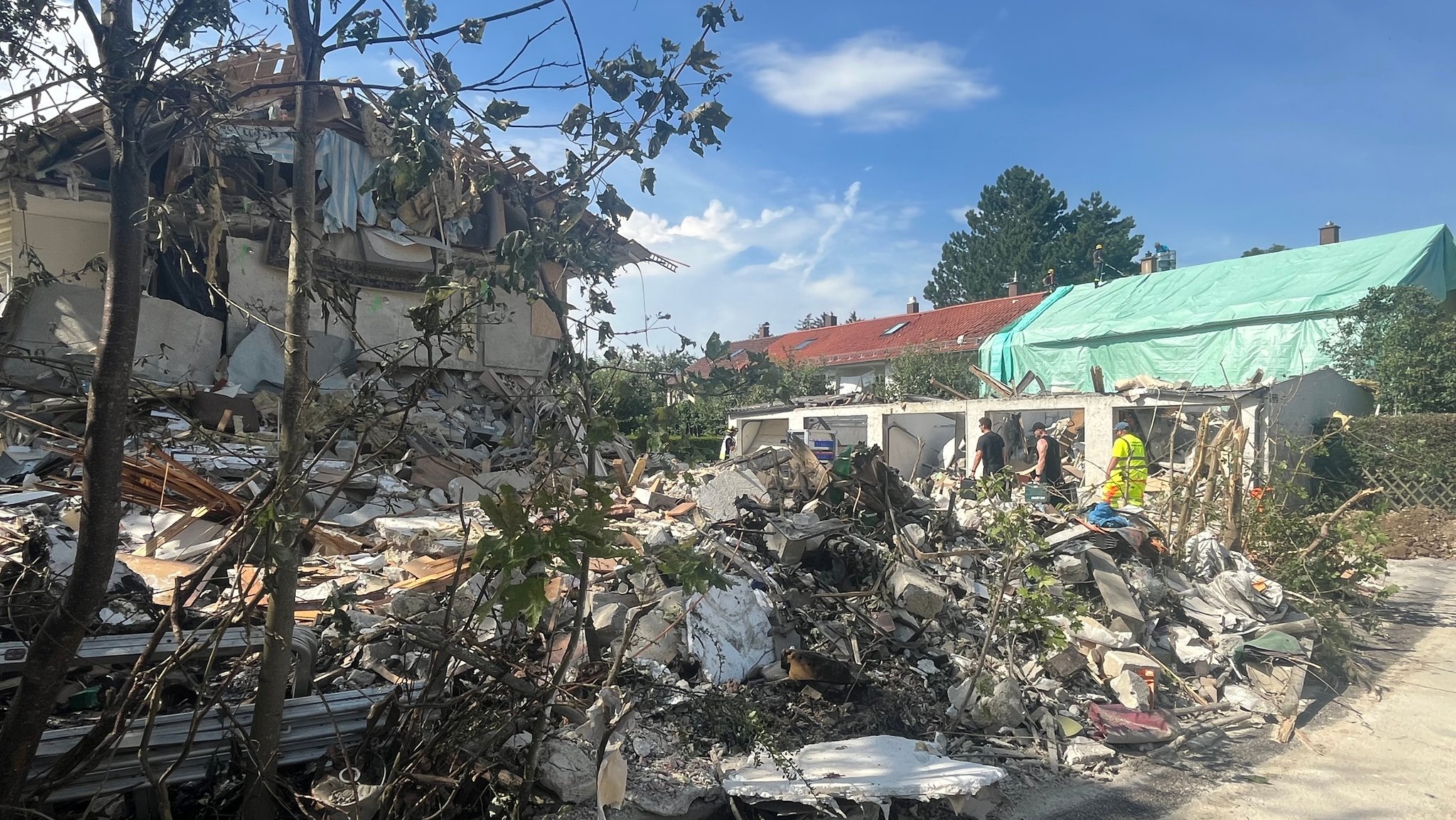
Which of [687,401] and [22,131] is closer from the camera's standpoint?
[22,131]

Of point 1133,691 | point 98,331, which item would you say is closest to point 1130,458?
point 1133,691

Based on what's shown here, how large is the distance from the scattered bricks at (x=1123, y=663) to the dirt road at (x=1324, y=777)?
2.27 ft

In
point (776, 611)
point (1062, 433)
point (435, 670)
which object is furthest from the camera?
point (1062, 433)

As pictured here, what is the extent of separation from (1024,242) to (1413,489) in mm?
→ 31460

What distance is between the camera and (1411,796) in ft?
14.4

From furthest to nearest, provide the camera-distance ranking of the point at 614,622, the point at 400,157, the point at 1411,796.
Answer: the point at 614,622, the point at 1411,796, the point at 400,157

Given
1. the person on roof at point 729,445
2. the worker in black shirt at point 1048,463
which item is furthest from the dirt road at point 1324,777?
the person on roof at point 729,445

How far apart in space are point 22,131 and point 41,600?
166 cm

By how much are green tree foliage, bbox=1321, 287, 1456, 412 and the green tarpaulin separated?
0.56m

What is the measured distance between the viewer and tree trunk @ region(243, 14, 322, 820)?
2418 mm

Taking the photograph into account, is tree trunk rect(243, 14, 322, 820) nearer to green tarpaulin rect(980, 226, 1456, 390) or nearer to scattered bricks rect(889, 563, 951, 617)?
scattered bricks rect(889, 563, 951, 617)

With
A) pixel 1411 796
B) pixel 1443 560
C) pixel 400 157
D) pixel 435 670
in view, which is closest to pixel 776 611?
pixel 435 670

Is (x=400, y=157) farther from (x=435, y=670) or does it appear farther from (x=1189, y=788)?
(x=1189, y=788)

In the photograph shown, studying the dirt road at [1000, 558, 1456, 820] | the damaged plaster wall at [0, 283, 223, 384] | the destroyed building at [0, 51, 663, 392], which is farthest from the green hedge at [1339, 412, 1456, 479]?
the damaged plaster wall at [0, 283, 223, 384]
